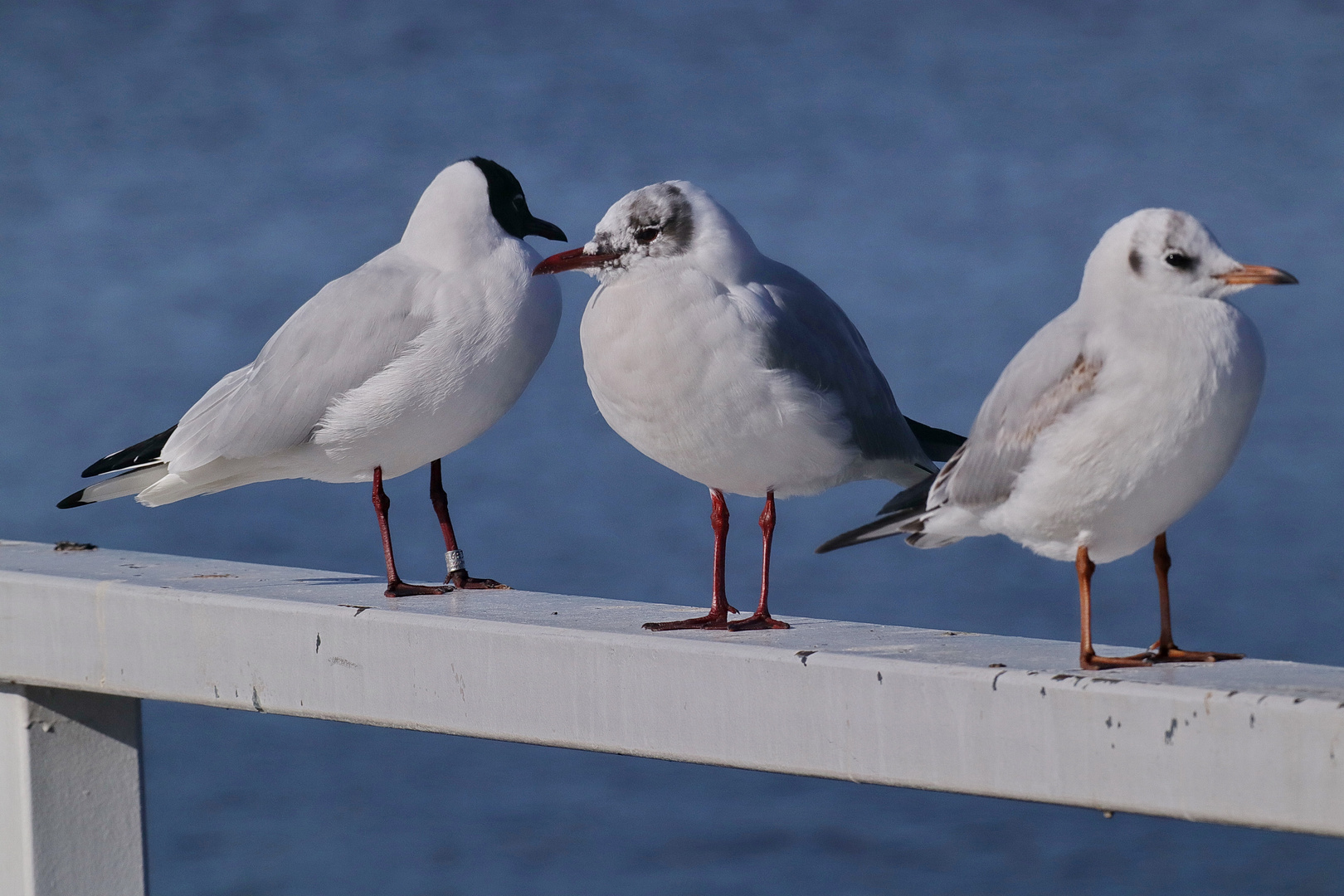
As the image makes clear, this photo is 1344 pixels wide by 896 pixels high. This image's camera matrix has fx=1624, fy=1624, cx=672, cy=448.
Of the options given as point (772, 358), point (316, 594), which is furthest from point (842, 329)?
point (316, 594)

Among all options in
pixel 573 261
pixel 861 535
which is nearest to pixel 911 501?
pixel 861 535

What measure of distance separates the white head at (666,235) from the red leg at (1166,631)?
69 centimetres

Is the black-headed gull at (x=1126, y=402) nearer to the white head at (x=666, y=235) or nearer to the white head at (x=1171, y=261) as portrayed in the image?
the white head at (x=1171, y=261)

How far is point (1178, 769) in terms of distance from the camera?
1.69 meters

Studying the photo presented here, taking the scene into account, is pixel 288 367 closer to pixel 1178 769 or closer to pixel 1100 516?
pixel 1100 516

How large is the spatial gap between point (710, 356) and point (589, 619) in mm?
445

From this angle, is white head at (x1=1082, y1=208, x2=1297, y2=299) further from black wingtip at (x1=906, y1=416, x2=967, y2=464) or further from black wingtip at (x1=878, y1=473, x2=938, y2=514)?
black wingtip at (x1=906, y1=416, x2=967, y2=464)

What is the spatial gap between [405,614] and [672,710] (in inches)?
18.1

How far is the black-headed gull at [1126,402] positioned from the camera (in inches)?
69.3

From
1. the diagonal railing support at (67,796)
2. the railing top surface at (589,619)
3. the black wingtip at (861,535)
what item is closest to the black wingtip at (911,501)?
the black wingtip at (861,535)

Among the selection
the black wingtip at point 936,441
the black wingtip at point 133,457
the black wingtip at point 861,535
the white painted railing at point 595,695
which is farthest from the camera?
the black wingtip at point 133,457

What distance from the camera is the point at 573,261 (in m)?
2.28

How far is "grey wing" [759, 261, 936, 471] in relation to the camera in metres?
2.28

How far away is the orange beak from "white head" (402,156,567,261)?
4.22 ft
